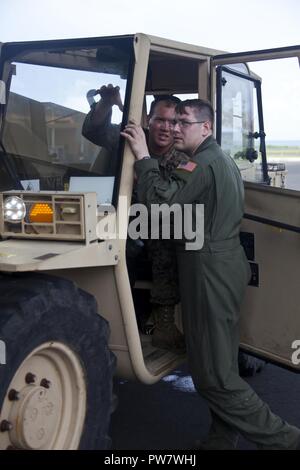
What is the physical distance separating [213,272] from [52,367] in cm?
93

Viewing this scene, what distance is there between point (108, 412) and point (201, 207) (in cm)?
109

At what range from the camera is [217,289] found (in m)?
2.97

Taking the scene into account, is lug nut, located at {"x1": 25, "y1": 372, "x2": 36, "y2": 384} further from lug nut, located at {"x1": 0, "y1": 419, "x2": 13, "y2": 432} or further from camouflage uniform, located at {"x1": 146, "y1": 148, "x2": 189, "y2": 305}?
camouflage uniform, located at {"x1": 146, "y1": 148, "x2": 189, "y2": 305}

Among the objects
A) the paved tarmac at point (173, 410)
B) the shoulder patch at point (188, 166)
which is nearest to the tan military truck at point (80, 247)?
the shoulder patch at point (188, 166)

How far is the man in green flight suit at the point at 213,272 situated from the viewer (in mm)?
2912

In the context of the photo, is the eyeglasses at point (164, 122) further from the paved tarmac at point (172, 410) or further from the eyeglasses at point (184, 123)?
the paved tarmac at point (172, 410)

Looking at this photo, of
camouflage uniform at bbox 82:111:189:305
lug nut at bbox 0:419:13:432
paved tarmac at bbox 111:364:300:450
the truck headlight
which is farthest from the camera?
paved tarmac at bbox 111:364:300:450

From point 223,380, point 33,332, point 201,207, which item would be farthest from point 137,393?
point 33,332

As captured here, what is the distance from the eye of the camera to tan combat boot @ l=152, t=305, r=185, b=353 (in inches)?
131

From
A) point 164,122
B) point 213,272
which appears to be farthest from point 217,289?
point 164,122

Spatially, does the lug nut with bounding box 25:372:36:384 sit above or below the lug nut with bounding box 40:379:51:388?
above

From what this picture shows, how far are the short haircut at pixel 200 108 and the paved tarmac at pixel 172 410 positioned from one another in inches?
74.4

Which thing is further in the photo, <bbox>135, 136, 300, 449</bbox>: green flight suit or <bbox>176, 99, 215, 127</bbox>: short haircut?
<bbox>176, 99, 215, 127</bbox>: short haircut

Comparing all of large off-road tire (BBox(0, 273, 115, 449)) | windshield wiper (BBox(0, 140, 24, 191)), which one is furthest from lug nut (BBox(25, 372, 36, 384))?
windshield wiper (BBox(0, 140, 24, 191))
